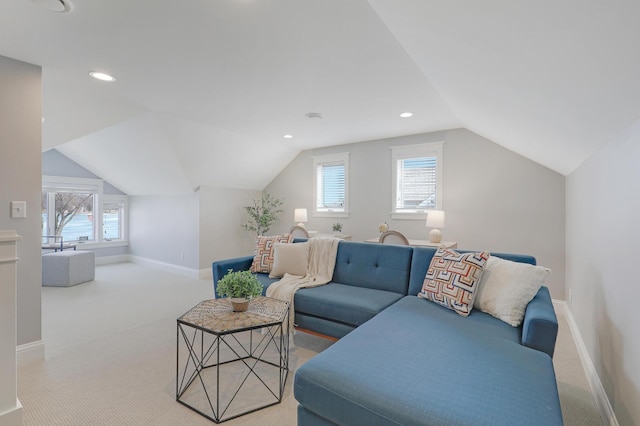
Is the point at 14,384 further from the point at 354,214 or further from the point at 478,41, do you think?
the point at 354,214

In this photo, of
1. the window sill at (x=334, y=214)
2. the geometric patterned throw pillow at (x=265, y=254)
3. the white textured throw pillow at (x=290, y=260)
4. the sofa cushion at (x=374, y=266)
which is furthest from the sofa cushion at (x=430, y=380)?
the window sill at (x=334, y=214)

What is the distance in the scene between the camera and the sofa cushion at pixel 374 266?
2826 mm

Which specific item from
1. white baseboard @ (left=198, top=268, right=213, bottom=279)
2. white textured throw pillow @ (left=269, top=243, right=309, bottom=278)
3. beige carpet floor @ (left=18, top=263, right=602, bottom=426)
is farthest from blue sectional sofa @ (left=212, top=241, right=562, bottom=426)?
white baseboard @ (left=198, top=268, right=213, bottom=279)

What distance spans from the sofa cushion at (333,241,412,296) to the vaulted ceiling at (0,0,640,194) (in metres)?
1.51

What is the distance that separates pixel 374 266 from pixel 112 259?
6.28 meters

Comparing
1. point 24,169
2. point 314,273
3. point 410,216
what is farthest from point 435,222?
point 24,169

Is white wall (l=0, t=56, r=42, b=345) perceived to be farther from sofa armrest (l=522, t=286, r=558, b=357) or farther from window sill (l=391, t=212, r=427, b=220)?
window sill (l=391, t=212, r=427, b=220)

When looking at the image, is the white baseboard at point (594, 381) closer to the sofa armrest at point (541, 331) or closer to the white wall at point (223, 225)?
the sofa armrest at point (541, 331)

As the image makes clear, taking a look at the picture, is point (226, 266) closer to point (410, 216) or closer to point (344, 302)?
point (344, 302)

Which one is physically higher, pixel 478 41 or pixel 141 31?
pixel 141 31

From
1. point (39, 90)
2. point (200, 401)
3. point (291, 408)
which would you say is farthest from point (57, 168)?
point (291, 408)

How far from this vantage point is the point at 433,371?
1404 mm

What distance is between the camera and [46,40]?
2213mm

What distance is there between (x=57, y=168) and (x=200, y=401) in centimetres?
622
